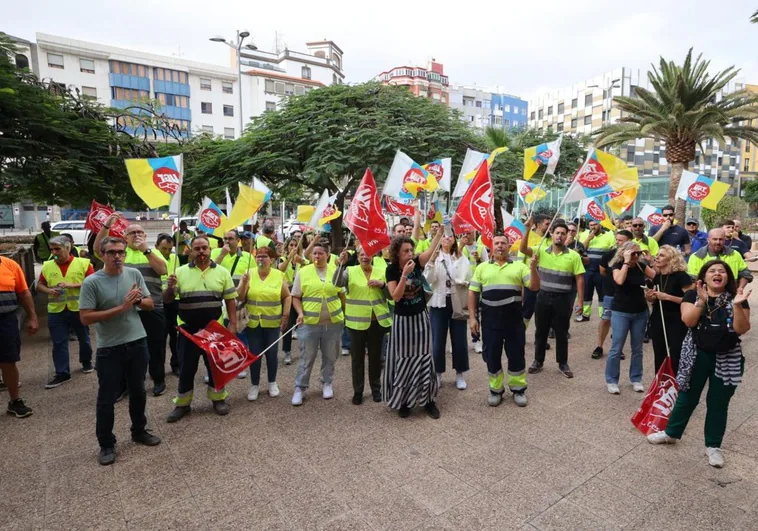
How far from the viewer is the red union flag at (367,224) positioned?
4961 mm

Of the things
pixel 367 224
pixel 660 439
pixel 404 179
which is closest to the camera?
pixel 660 439

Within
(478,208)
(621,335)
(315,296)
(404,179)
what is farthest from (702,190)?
(315,296)

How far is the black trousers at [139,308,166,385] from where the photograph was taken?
5.61 meters

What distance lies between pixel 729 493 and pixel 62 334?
7.05 metres

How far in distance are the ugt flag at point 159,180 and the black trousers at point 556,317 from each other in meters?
4.48

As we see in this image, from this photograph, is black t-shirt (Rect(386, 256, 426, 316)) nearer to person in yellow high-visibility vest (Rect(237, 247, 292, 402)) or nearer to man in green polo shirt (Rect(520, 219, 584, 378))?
person in yellow high-visibility vest (Rect(237, 247, 292, 402))

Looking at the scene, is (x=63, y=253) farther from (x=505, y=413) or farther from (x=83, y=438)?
(x=505, y=413)

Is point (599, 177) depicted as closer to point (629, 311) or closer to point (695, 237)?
point (629, 311)

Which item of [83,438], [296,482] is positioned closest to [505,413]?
[296,482]

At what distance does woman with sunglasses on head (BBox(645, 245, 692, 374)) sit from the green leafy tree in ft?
32.5

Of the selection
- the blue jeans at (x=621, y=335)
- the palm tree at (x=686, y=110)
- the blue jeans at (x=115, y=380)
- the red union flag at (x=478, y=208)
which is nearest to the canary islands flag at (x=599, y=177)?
the red union flag at (x=478, y=208)

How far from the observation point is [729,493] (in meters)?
3.54

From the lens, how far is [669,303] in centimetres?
518

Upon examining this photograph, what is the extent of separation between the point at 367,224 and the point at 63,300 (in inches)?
167
